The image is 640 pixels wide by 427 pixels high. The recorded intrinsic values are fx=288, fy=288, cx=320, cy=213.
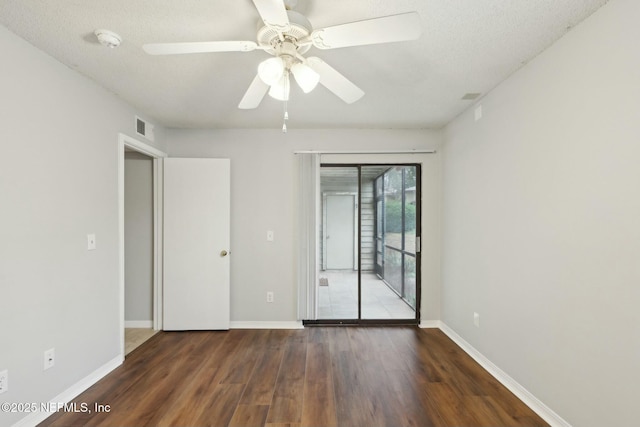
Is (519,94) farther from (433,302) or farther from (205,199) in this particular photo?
(205,199)

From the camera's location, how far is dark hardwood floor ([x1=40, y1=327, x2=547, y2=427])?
188 cm

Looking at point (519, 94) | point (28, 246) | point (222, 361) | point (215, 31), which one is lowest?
point (222, 361)

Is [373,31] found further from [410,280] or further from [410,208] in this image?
[410,280]

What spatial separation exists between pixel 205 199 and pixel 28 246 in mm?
1675

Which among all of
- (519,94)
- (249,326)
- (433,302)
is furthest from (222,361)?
(519,94)

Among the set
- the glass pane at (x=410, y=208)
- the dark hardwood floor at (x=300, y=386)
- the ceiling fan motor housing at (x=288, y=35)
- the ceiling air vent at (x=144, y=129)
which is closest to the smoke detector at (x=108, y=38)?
the ceiling fan motor housing at (x=288, y=35)

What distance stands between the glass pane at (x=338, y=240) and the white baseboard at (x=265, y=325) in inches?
24.0

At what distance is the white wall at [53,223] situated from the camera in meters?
1.68

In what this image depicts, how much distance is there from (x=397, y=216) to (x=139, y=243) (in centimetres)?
328

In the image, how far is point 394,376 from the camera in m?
2.37

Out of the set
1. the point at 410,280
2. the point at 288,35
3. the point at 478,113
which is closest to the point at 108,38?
the point at 288,35

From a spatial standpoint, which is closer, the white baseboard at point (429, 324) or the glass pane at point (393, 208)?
the white baseboard at point (429, 324)

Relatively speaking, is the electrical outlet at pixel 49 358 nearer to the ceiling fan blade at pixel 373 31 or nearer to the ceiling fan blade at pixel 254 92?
the ceiling fan blade at pixel 254 92

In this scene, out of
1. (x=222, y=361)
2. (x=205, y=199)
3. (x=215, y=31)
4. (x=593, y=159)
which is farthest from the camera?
(x=205, y=199)
